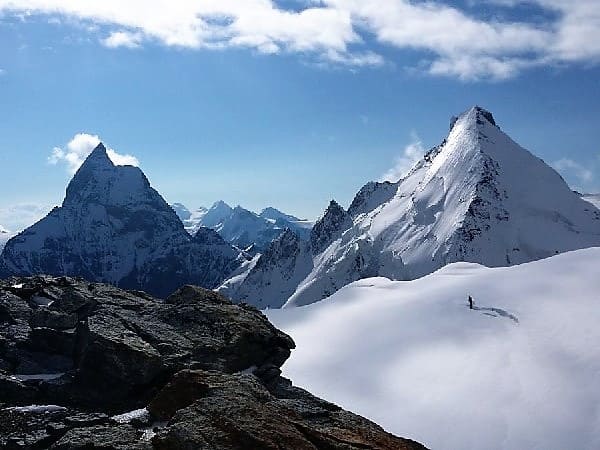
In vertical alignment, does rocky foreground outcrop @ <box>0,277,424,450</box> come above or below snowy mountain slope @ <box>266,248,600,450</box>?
below

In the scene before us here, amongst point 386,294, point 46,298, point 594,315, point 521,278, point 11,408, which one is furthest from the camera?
point 386,294

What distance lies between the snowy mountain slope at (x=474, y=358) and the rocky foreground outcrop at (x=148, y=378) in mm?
6760

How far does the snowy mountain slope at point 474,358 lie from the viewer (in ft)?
70.4

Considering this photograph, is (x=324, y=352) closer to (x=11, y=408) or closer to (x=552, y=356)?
(x=552, y=356)

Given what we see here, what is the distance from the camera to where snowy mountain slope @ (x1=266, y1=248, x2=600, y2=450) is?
2147 cm

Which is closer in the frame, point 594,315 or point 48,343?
point 48,343

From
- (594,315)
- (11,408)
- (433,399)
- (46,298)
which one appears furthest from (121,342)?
(594,315)

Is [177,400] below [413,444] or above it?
below

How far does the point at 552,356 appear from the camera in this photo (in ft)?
82.5

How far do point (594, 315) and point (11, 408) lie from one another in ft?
79.8

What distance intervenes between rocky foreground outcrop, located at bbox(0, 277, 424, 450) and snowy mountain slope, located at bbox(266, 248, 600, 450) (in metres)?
6.76

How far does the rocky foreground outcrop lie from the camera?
11.2 meters

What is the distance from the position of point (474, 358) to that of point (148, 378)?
51.5 feet

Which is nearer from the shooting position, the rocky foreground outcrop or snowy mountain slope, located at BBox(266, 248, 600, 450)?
the rocky foreground outcrop
